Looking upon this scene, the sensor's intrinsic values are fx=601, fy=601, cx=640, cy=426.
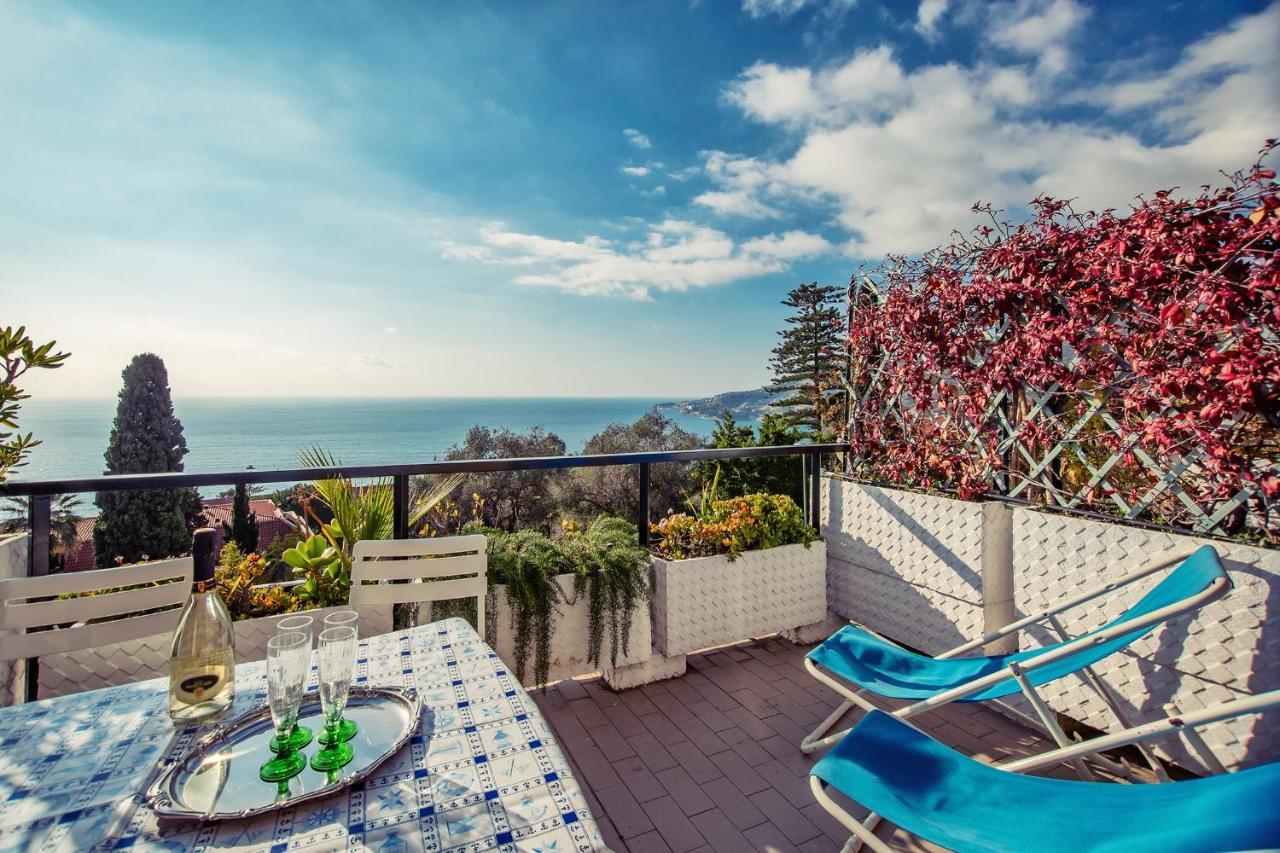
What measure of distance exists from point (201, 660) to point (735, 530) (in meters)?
2.57

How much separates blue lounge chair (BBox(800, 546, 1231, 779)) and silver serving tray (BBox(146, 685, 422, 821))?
4.86ft

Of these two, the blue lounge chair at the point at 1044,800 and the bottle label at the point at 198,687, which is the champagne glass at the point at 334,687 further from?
the blue lounge chair at the point at 1044,800

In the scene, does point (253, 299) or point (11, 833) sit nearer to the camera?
point (11, 833)

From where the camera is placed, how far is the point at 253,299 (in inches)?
902

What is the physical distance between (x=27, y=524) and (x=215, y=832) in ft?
7.39

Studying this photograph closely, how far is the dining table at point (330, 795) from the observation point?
0.85m

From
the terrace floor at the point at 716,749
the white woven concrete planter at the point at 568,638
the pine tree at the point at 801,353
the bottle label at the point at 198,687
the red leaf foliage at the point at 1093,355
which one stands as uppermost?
the pine tree at the point at 801,353

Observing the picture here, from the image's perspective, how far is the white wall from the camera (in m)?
1.97

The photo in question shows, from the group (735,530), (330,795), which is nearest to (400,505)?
(735,530)

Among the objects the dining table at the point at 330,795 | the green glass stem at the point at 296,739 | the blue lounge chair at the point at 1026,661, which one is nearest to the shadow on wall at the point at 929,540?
the blue lounge chair at the point at 1026,661

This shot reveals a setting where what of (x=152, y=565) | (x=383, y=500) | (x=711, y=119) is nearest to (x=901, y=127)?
(x=711, y=119)

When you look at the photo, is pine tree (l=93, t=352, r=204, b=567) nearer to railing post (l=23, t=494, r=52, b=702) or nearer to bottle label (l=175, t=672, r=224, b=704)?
railing post (l=23, t=494, r=52, b=702)

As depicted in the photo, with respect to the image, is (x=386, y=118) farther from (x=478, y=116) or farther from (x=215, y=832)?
(x=215, y=832)

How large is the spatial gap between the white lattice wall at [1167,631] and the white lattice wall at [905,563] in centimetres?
26
